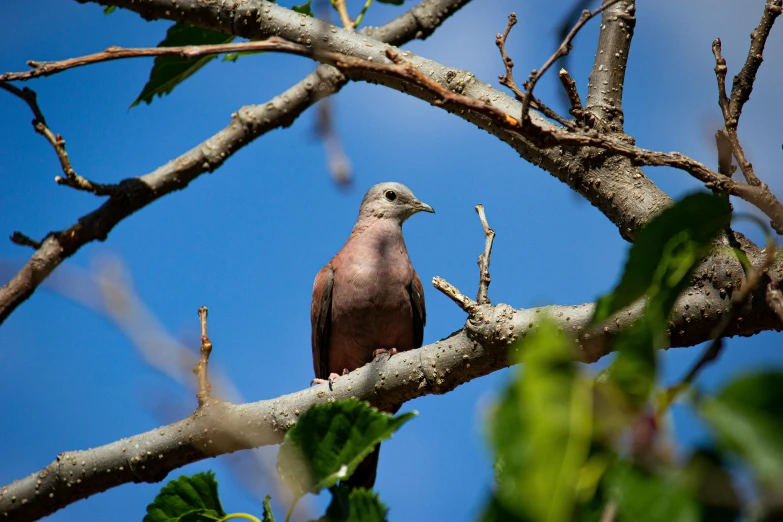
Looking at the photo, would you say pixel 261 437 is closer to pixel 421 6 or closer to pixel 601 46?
pixel 601 46

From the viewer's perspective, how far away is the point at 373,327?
609cm

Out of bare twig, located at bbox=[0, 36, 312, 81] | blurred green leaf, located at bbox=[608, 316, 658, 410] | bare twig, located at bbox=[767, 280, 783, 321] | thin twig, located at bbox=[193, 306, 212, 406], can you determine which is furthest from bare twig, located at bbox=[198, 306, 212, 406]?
blurred green leaf, located at bbox=[608, 316, 658, 410]

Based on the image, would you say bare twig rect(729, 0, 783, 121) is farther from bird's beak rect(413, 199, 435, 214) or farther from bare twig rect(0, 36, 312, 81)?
bird's beak rect(413, 199, 435, 214)

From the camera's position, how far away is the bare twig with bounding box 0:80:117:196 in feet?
10.6

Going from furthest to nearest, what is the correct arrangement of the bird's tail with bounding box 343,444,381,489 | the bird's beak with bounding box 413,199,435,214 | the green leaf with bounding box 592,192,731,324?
1. the bird's beak with bounding box 413,199,435,214
2. the bird's tail with bounding box 343,444,381,489
3. the green leaf with bounding box 592,192,731,324

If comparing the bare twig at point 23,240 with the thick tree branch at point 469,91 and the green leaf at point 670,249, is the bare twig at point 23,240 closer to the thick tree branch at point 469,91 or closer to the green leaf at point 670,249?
the thick tree branch at point 469,91

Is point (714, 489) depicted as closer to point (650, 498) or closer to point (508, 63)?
point (650, 498)

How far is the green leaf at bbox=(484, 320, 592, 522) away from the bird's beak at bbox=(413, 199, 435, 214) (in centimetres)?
659

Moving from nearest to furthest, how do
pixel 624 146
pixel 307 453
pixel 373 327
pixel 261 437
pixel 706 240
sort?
1. pixel 706 240
2. pixel 307 453
3. pixel 624 146
4. pixel 261 437
5. pixel 373 327

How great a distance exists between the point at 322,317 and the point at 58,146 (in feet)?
10.3

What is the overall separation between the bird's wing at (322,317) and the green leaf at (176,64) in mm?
2258

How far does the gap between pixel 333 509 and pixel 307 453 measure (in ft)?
0.59

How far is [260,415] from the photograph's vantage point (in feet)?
12.3

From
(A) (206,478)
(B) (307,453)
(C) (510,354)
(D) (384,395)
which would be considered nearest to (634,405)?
(B) (307,453)
